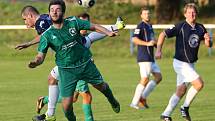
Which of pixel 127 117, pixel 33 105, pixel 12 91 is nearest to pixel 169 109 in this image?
pixel 127 117

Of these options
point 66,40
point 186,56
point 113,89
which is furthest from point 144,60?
point 66,40

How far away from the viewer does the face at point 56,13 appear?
423 inches

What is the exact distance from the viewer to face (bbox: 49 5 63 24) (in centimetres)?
1075

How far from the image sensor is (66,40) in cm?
1102

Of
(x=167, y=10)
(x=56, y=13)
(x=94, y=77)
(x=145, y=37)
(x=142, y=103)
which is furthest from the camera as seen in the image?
(x=167, y=10)

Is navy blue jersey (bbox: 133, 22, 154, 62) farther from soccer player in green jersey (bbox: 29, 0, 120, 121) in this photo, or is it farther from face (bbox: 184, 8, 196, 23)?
soccer player in green jersey (bbox: 29, 0, 120, 121)

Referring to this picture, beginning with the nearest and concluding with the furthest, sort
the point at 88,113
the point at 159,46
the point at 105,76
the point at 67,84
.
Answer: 1. the point at 67,84
2. the point at 88,113
3. the point at 159,46
4. the point at 105,76

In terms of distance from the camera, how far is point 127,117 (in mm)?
13812

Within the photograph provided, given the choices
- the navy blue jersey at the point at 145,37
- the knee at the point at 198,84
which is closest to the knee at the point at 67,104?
the knee at the point at 198,84

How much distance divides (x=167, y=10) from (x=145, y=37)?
889 inches

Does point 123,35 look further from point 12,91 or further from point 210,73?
point 12,91

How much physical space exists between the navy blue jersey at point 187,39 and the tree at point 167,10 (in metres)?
24.9

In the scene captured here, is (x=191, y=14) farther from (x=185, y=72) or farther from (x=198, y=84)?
(x=198, y=84)

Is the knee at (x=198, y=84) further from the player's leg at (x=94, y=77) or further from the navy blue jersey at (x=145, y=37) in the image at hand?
the navy blue jersey at (x=145, y=37)
